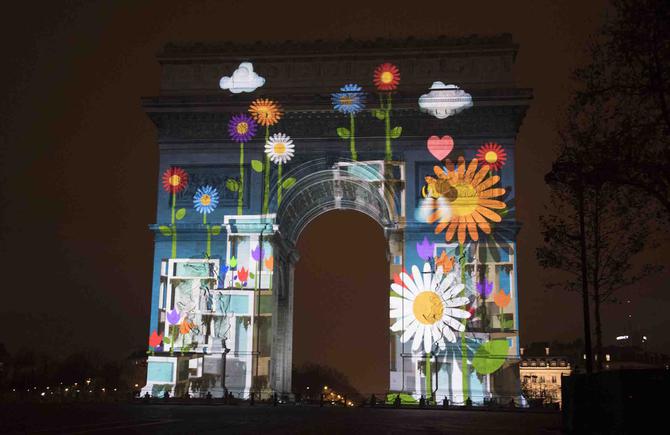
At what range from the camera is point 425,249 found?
3688 centimetres

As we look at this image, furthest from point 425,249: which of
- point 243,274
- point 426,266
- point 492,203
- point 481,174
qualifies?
Result: point 243,274

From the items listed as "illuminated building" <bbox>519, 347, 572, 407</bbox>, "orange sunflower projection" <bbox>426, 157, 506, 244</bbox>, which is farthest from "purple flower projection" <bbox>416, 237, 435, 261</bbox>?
"illuminated building" <bbox>519, 347, 572, 407</bbox>

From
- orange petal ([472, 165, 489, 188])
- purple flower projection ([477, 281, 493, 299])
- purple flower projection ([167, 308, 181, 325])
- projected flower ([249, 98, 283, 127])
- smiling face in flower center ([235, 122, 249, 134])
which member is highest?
projected flower ([249, 98, 283, 127])

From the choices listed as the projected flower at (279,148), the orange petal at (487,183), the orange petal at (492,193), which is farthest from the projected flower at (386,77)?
the orange petal at (492,193)

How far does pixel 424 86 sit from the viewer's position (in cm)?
3806

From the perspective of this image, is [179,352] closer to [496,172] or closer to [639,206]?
[496,172]

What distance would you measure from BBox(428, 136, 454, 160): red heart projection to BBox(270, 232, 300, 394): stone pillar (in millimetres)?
7528

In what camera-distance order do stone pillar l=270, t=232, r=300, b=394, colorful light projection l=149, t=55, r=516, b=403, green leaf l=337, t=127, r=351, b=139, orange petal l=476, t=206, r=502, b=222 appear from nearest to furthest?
colorful light projection l=149, t=55, r=516, b=403, orange petal l=476, t=206, r=502, b=222, green leaf l=337, t=127, r=351, b=139, stone pillar l=270, t=232, r=300, b=394

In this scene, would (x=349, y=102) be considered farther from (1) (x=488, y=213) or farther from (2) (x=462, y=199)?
(1) (x=488, y=213)

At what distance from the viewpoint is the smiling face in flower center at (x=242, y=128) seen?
126 feet

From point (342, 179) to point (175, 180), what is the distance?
7.30 metres

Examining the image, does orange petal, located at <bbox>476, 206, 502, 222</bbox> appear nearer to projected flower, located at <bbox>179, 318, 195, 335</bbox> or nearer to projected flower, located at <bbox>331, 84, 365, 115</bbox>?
projected flower, located at <bbox>331, 84, 365, 115</bbox>

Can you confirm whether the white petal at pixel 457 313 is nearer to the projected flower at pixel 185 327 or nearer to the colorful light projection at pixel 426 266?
the colorful light projection at pixel 426 266

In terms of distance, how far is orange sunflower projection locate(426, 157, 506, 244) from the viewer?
36.8m
